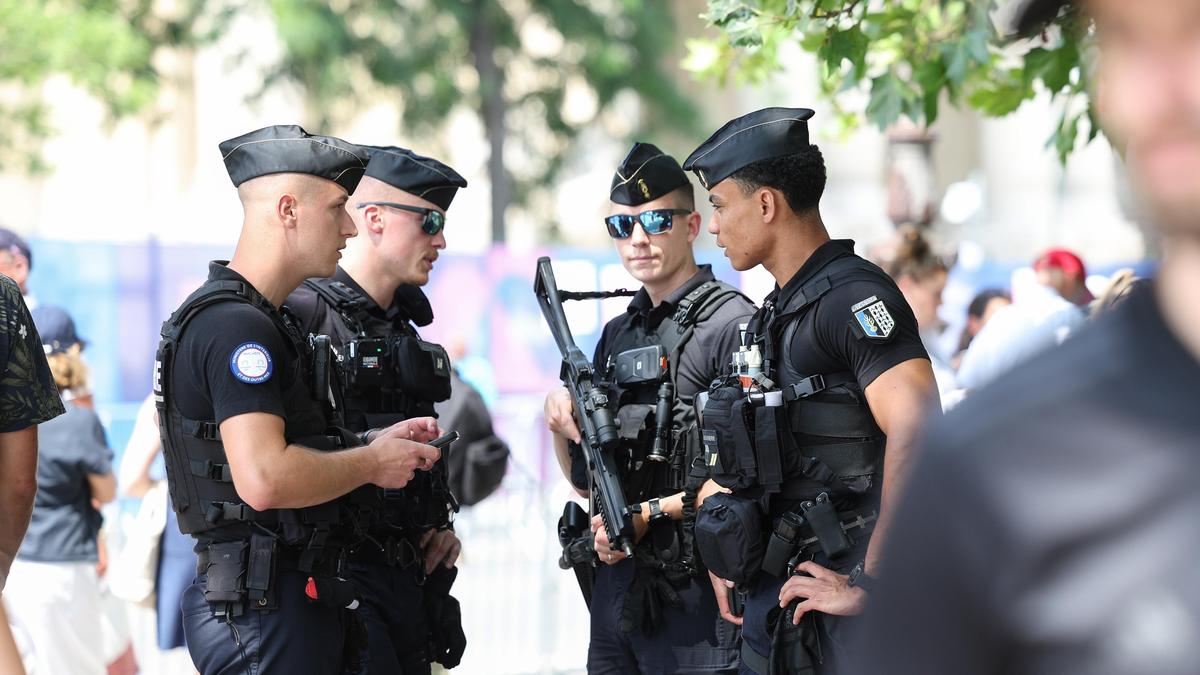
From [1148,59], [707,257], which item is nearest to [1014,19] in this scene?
[1148,59]

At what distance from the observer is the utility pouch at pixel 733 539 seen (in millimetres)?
3432

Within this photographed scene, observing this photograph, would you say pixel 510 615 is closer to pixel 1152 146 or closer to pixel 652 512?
pixel 652 512

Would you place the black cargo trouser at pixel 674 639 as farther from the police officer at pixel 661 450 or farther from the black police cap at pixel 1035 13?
the black police cap at pixel 1035 13

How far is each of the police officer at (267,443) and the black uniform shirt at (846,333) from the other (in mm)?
1113

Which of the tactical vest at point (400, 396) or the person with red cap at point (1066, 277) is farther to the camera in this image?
the person with red cap at point (1066, 277)

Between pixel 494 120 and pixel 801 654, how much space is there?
19.0 meters

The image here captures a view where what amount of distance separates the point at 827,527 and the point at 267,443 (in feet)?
4.82

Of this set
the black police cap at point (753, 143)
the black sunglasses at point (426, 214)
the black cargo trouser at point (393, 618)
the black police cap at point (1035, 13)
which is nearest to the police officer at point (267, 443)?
the black cargo trouser at point (393, 618)

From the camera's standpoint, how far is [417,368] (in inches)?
161

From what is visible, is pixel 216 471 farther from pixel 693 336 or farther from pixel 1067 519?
pixel 1067 519

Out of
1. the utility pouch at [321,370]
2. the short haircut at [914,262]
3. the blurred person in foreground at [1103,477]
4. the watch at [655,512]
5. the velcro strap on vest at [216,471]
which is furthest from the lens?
the short haircut at [914,262]

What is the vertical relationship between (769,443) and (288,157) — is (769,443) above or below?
below

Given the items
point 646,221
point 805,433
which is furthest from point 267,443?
point 646,221

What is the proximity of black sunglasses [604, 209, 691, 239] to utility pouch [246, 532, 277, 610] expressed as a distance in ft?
5.83
